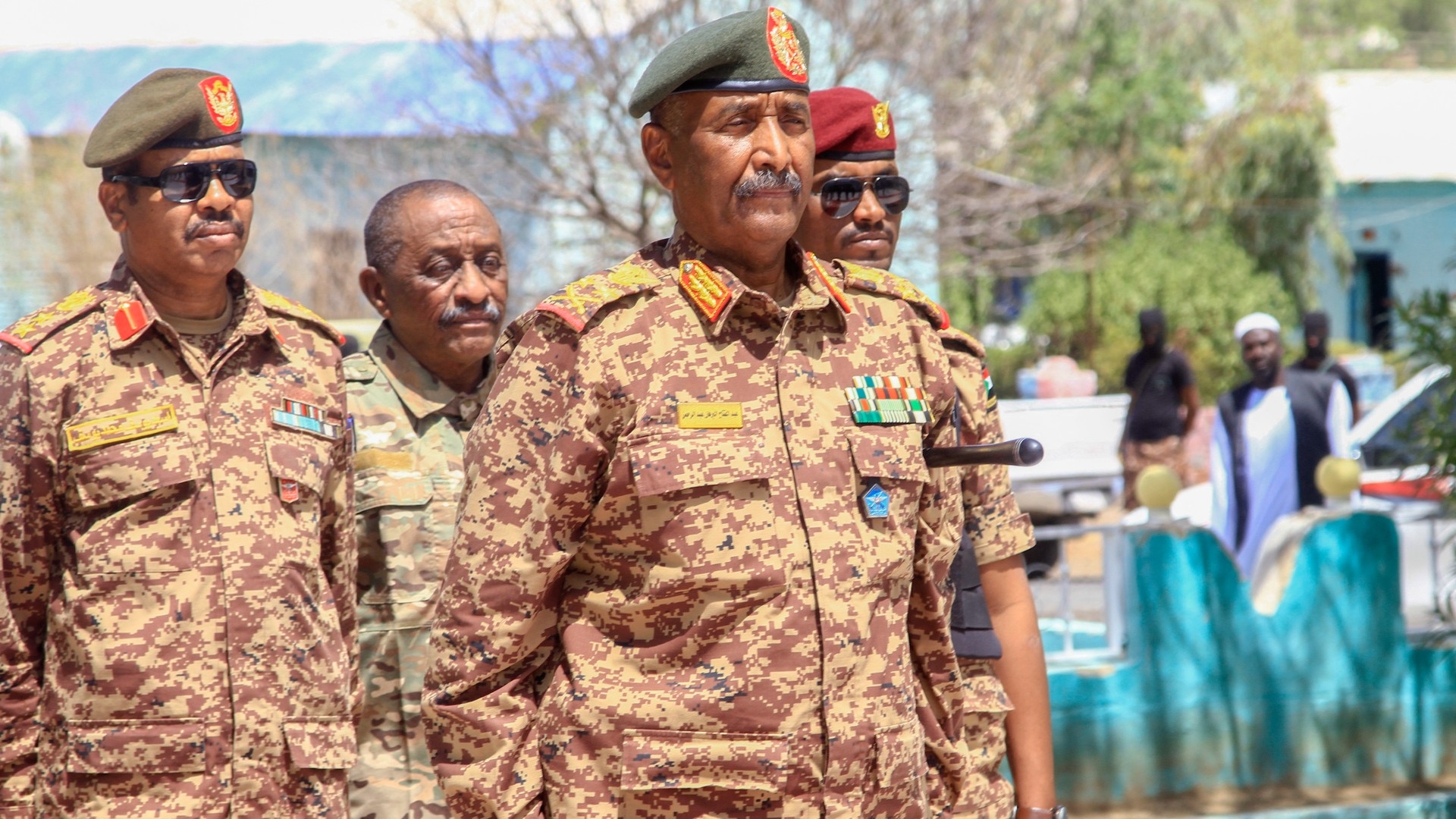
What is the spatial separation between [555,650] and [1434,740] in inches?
226

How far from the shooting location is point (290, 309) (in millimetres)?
3430

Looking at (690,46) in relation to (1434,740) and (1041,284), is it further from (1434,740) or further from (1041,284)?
(1041,284)

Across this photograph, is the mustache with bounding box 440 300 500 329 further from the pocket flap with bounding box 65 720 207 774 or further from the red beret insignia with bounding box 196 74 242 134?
the pocket flap with bounding box 65 720 207 774

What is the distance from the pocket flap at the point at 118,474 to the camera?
3.04 meters

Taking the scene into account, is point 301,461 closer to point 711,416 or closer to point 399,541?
point 399,541

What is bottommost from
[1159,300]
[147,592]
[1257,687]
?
[1257,687]

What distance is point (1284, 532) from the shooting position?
22.4 ft

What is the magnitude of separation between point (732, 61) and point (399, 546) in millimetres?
1746

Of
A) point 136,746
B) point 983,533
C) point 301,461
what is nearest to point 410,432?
point 301,461

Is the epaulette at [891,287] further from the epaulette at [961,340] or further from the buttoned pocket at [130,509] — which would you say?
the buttoned pocket at [130,509]

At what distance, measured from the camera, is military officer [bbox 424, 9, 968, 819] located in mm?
2234

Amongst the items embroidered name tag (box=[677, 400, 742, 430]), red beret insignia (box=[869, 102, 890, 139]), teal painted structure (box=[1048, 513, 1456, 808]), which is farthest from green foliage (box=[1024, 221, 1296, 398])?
embroidered name tag (box=[677, 400, 742, 430])

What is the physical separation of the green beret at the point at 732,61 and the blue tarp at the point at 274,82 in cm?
1437

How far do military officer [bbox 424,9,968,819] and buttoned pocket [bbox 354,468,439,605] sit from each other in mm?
1341
